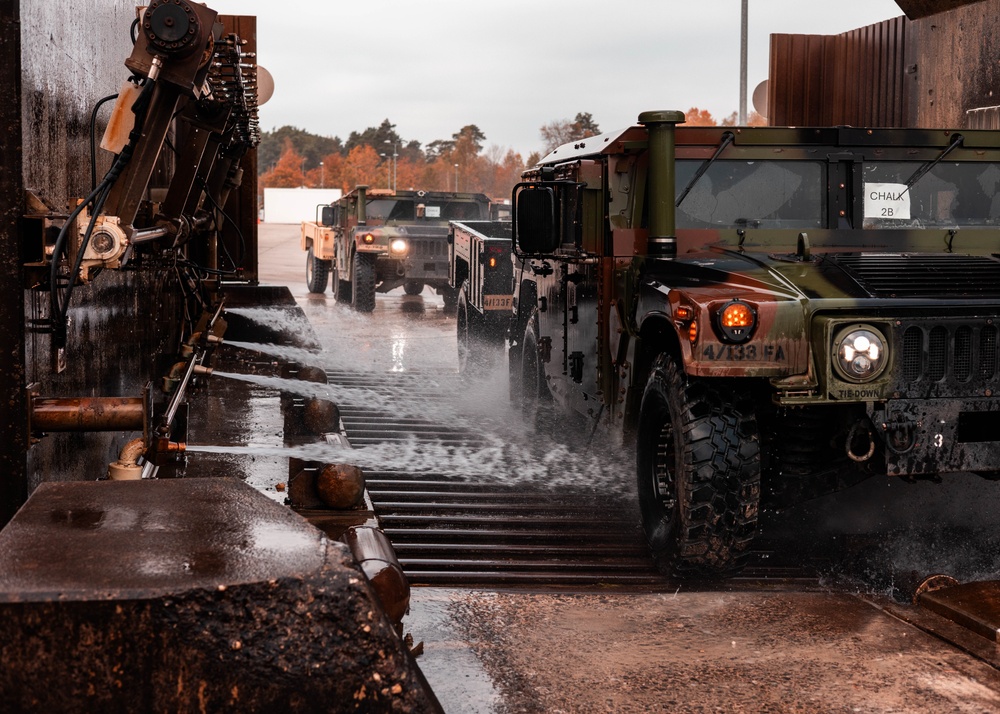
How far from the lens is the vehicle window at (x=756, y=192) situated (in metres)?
5.50

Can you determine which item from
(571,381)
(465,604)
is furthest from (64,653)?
(571,381)

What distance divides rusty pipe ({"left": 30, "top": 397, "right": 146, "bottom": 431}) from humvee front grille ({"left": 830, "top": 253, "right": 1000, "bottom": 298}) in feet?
8.43

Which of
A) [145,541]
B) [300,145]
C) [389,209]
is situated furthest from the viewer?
[300,145]

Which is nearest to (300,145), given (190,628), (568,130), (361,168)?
(361,168)

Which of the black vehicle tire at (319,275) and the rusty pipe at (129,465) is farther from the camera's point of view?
the black vehicle tire at (319,275)

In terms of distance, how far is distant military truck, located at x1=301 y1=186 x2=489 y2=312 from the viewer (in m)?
17.4

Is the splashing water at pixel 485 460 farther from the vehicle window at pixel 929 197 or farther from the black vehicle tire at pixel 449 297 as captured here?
the black vehicle tire at pixel 449 297

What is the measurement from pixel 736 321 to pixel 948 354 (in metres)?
0.75

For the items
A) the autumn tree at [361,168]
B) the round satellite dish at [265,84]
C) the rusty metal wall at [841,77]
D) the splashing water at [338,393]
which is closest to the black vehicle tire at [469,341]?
the splashing water at [338,393]

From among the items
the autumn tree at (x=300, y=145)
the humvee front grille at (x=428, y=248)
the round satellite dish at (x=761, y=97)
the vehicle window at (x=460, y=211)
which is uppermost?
the autumn tree at (x=300, y=145)

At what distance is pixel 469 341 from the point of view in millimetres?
11406

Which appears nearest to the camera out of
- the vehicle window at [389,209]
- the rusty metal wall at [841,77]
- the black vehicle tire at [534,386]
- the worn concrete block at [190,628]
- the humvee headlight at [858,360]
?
the worn concrete block at [190,628]

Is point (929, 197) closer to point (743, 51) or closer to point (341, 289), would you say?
point (743, 51)

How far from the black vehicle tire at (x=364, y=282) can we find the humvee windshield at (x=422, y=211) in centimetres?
74
